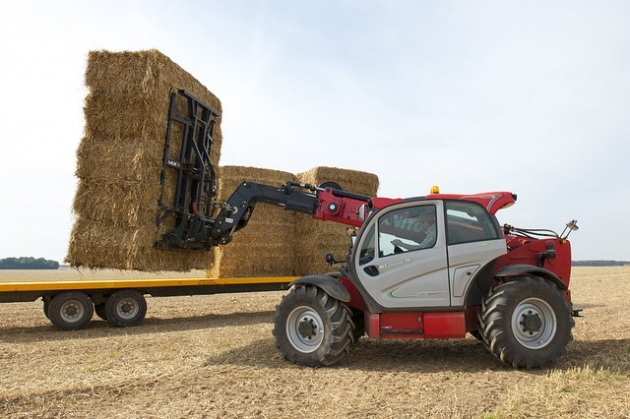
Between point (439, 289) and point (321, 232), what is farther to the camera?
point (321, 232)

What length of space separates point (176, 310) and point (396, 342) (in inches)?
261

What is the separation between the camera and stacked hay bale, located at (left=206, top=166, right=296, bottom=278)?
12.3m

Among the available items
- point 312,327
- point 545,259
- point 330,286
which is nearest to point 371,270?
point 330,286

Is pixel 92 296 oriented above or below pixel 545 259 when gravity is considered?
below

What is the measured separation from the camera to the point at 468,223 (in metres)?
6.11

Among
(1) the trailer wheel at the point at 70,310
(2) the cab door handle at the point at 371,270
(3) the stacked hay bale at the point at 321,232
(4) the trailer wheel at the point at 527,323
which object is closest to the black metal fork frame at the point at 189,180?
(1) the trailer wheel at the point at 70,310

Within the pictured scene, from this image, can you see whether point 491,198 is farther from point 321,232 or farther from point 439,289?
point 321,232

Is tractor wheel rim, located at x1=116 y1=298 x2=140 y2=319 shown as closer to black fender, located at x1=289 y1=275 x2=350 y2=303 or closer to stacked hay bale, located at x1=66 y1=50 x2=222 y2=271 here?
stacked hay bale, located at x1=66 y1=50 x2=222 y2=271

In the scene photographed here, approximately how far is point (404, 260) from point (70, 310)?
659cm

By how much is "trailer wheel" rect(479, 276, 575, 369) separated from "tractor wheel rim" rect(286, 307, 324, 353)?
1.95m

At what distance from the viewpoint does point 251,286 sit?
11.7m

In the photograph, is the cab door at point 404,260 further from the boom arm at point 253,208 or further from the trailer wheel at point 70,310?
the trailer wheel at point 70,310

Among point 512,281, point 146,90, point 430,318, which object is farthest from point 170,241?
point 512,281

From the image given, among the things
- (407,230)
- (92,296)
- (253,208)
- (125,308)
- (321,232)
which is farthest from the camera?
(321,232)
